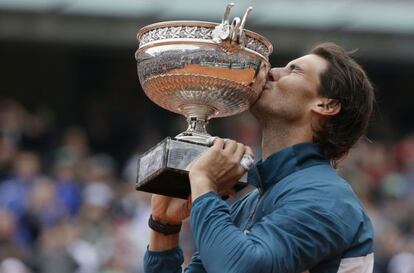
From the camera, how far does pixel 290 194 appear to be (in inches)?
180

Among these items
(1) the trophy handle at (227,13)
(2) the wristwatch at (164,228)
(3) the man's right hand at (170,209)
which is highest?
(1) the trophy handle at (227,13)

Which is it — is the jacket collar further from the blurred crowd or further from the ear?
the blurred crowd

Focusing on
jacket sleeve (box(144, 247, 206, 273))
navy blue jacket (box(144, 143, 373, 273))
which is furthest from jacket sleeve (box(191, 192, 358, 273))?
jacket sleeve (box(144, 247, 206, 273))

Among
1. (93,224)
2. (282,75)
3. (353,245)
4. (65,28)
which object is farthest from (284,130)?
(65,28)

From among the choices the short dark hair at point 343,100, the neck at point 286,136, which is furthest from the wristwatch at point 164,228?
the short dark hair at point 343,100

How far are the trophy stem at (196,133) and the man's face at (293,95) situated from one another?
20 centimetres

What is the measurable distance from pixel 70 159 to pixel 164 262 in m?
7.95

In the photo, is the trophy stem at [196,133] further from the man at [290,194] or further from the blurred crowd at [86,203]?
the blurred crowd at [86,203]

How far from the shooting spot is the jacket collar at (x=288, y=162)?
187 inches

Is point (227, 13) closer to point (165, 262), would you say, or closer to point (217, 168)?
point (217, 168)

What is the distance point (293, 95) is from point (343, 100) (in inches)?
7.1

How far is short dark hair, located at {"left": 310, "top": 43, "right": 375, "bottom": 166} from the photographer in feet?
15.6

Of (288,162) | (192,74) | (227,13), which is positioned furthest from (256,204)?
(227,13)

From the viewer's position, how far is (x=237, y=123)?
1505 cm
